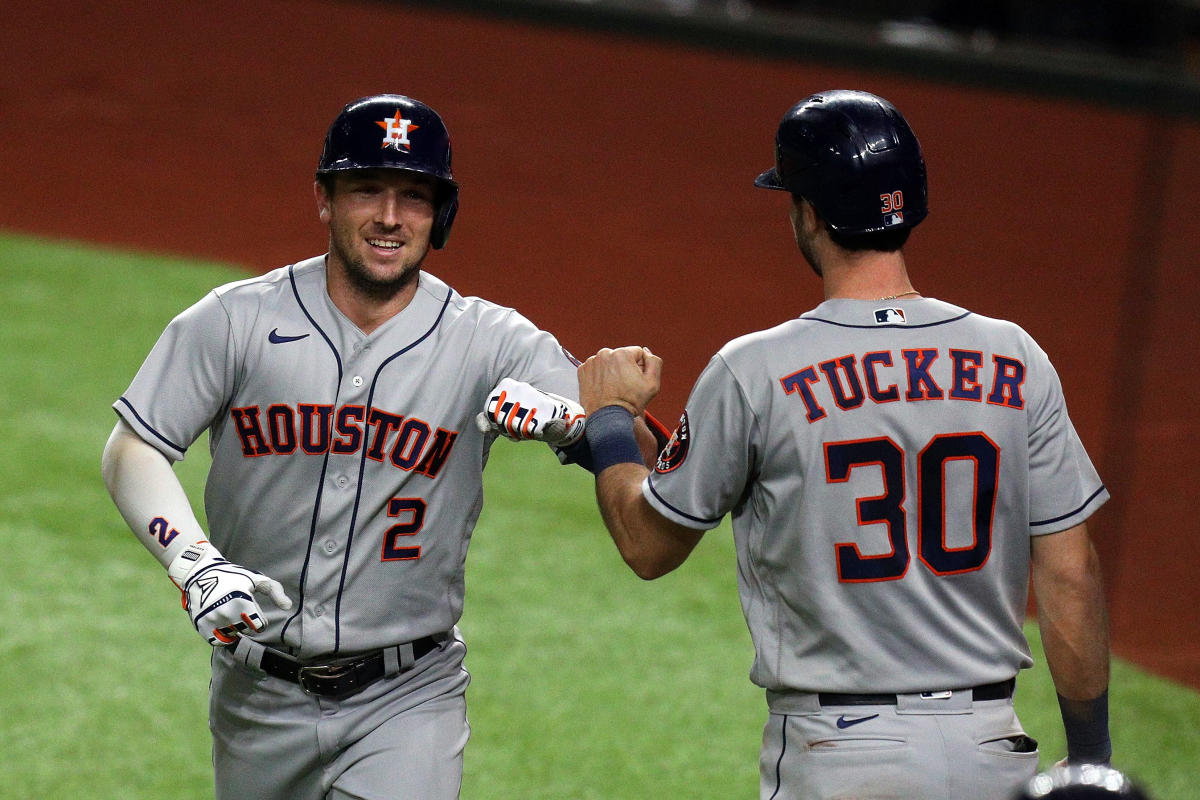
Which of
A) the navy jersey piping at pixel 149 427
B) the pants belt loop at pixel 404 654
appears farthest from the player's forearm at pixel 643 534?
the navy jersey piping at pixel 149 427

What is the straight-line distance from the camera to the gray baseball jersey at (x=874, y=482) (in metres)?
2.75

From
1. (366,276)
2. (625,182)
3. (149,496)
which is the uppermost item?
(625,182)

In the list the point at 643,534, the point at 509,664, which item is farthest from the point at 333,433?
the point at 509,664

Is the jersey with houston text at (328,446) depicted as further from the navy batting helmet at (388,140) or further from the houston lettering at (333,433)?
the navy batting helmet at (388,140)

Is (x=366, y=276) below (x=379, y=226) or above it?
below

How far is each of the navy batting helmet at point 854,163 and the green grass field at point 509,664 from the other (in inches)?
109

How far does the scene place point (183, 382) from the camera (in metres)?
3.26

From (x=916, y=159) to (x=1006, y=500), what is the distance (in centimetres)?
71

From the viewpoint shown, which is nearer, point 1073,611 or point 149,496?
point 1073,611

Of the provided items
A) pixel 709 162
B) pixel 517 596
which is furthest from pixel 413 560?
pixel 709 162

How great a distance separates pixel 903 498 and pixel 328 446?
Answer: 1325 mm

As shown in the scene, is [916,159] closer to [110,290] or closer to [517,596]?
[517,596]

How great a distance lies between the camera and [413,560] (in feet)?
11.1

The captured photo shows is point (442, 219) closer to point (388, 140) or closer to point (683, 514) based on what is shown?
point (388, 140)
